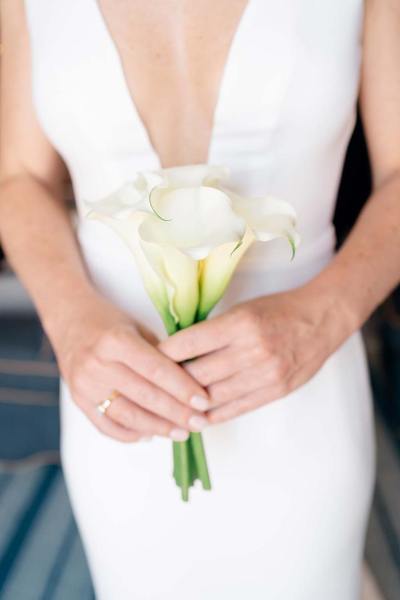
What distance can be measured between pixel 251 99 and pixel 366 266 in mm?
241

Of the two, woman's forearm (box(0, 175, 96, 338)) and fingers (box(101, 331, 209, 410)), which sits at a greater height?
fingers (box(101, 331, 209, 410))

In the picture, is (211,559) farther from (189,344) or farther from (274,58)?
(274,58)

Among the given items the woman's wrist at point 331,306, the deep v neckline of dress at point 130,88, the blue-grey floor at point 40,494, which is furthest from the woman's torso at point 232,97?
the blue-grey floor at point 40,494

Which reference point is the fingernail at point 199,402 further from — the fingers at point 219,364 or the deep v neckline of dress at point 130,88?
the deep v neckline of dress at point 130,88

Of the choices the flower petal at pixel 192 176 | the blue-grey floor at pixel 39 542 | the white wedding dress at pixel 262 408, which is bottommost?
the blue-grey floor at pixel 39 542

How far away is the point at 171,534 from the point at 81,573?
761 millimetres

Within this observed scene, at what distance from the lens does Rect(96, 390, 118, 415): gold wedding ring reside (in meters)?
0.71

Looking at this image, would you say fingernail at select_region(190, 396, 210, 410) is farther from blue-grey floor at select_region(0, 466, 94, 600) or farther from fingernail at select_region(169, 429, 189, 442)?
blue-grey floor at select_region(0, 466, 94, 600)

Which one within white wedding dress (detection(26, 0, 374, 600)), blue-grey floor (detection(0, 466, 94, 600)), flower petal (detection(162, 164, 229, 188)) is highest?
flower petal (detection(162, 164, 229, 188))

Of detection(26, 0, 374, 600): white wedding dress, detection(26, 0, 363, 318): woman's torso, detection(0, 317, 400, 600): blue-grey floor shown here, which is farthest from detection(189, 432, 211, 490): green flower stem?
detection(0, 317, 400, 600): blue-grey floor

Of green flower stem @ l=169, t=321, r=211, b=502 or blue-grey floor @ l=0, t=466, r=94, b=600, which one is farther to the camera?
blue-grey floor @ l=0, t=466, r=94, b=600

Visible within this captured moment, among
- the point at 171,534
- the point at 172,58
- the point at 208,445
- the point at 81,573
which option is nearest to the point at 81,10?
the point at 172,58

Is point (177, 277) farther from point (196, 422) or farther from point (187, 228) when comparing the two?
point (196, 422)

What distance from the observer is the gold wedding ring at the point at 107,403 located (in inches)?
28.1
